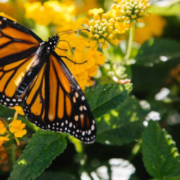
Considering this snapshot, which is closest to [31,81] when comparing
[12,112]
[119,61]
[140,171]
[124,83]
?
[12,112]

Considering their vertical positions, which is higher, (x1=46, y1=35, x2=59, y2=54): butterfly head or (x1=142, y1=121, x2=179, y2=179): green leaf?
(x1=46, y1=35, x2=59, y2=54): butterfly head

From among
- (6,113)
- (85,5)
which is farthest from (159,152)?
(85,5)

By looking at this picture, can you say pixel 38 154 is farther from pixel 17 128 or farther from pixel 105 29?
pixel 105 29

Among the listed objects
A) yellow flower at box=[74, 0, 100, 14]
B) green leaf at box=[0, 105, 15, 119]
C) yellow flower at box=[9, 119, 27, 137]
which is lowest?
yellow flower at box=[9, 119, 27, 137]

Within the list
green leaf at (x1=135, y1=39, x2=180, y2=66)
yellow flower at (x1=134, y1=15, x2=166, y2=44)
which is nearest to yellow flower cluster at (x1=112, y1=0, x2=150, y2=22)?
green leaf at (x1=135, y1=39, x2=180, y2=66)

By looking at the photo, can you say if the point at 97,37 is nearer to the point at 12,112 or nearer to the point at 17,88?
the point at 17,88

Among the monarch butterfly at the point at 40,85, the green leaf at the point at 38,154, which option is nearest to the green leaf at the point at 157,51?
the monarch butterfly at the point at 40,85

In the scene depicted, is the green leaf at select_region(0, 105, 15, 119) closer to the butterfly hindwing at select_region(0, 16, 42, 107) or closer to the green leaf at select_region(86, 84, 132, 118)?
the butterfly hindwing at select_region(0, 16, 42, 107)

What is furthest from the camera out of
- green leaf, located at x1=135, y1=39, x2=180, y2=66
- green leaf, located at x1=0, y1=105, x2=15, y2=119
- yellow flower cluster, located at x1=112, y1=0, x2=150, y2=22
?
green leaf, located at x1=135, y1=39, x2=180, y2=66

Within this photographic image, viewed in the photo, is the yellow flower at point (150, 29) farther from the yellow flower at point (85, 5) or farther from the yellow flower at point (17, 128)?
the yellow flower at point (17, 128)
